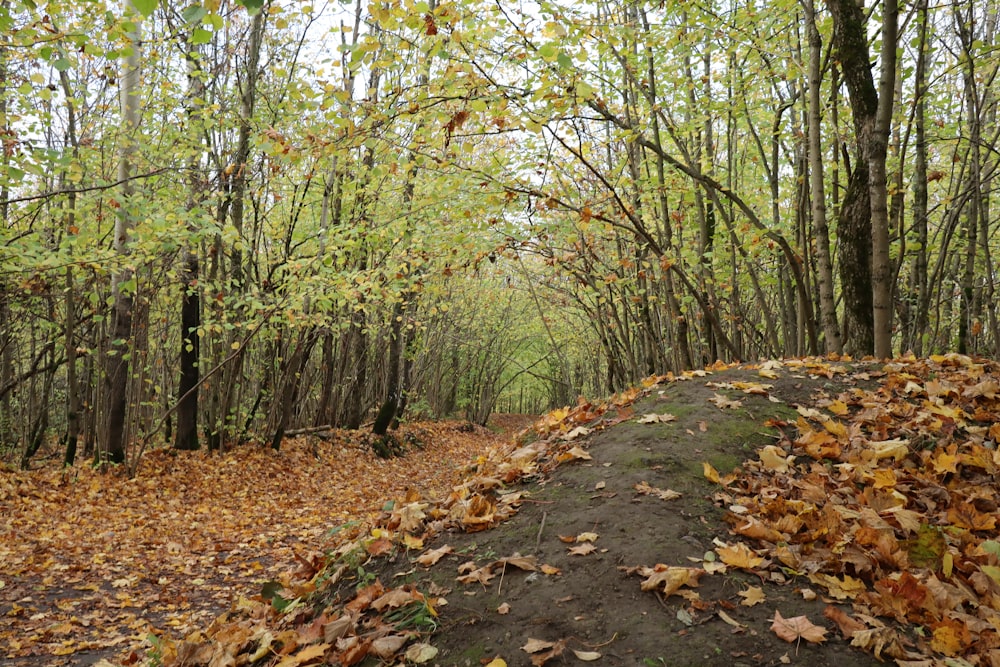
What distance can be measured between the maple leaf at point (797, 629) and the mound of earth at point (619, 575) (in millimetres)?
24

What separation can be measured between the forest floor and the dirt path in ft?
0.13

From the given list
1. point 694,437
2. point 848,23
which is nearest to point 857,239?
point 848,23

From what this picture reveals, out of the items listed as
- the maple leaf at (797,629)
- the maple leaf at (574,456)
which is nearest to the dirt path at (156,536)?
the maple leaf at (574,456)

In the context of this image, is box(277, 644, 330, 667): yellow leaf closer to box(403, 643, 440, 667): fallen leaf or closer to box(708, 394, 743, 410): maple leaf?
box(403, 643, 440, 667): fallen leaf

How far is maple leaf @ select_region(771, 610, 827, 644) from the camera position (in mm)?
2350

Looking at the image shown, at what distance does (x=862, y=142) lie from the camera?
239 inches

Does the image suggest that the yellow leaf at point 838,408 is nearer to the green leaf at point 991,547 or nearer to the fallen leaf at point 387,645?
the green leaf at point 991,547

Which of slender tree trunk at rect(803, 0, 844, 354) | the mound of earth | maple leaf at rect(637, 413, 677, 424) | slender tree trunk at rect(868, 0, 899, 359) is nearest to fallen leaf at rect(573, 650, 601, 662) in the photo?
the mound of earth

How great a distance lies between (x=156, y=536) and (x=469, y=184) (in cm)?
546

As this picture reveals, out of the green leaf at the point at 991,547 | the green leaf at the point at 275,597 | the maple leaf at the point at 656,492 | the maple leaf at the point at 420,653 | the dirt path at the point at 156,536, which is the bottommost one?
the dirt path at the point at 156,536

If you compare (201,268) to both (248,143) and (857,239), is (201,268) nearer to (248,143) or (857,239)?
(248,143)

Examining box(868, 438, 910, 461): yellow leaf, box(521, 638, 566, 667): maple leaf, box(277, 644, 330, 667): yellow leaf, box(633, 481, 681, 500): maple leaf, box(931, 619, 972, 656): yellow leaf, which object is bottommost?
box(277, 644, 330, 667): yellow leaf

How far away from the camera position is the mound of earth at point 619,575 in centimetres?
238

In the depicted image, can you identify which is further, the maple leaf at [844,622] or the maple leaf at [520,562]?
the maple leaf at [520,562]
